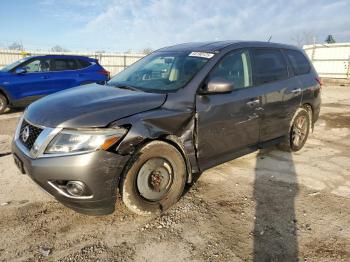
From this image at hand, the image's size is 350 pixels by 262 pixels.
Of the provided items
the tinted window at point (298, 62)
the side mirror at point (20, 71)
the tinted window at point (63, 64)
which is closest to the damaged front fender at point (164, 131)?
the tinted window at point (298, 62)

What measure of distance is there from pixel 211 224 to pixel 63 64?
802 centimetres

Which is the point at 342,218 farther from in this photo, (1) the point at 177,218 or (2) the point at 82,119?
(2) the point at 82,119

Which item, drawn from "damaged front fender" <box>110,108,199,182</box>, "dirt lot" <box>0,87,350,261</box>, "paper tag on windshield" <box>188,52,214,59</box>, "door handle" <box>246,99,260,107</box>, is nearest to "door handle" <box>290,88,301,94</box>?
"door handle" <box>246,99,260,107</box>

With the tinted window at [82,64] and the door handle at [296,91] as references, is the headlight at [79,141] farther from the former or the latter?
the tinted window at [82,64]

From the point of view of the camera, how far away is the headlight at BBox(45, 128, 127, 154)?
2.73 m

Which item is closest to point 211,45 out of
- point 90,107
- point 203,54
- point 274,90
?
point 203,54

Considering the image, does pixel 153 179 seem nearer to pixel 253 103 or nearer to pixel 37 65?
pixel 253 103

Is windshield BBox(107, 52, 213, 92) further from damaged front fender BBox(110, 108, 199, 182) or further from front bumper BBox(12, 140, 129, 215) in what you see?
front bumper BBox(12, 140, 129, 215)

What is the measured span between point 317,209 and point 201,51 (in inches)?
87.3

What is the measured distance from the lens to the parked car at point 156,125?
277 centimetres

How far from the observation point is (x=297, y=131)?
5293mm

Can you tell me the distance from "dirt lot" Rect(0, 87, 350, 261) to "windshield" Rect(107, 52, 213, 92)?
4.28 ft

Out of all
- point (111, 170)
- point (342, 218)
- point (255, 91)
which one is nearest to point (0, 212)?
point (111, 170)

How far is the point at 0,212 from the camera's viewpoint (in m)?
3.33
